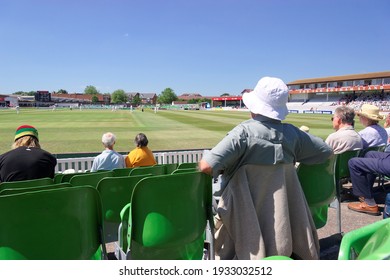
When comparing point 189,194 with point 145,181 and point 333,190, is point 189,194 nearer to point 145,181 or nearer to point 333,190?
point 145,181

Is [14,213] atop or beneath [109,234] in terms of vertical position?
atop

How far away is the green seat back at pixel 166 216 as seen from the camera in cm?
205

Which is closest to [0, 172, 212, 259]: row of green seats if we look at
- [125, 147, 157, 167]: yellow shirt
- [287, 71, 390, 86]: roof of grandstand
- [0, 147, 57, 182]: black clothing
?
[0, 147, 57, 182]: black clothing

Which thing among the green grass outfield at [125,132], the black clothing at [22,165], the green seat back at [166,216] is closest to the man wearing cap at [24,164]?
the black clothing at [22,165]

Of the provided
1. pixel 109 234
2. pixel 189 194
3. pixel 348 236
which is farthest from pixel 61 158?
pixel 348 236

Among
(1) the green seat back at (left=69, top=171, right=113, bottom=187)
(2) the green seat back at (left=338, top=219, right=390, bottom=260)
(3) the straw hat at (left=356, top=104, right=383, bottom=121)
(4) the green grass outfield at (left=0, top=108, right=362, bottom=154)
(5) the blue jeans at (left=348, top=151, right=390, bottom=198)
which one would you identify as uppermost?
(3) the straw hat at (left=356, top=104, right=383, bottom=121)

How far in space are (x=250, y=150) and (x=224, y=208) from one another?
0.46m

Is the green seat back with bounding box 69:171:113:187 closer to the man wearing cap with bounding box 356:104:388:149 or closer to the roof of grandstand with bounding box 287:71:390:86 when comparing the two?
the man wearing cap with bounding box 356:104:388:149

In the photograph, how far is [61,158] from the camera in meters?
7.21

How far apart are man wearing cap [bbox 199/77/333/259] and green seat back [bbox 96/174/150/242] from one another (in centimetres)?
87

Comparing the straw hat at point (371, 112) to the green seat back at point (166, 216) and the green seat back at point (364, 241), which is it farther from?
the green seat back at point (364, 241)

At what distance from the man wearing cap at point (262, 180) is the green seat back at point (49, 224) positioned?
0.82m

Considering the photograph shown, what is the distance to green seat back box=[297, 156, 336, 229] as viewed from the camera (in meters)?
2.90
